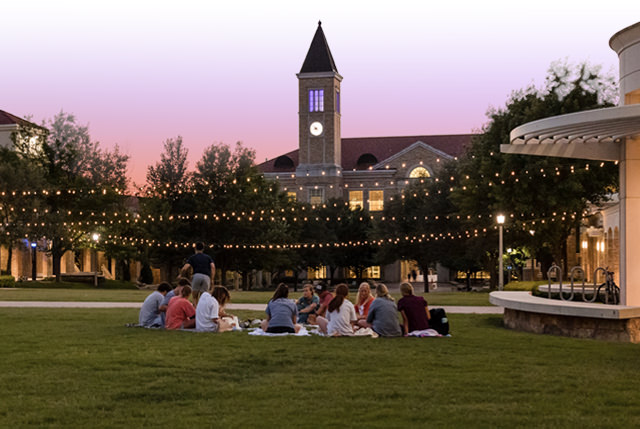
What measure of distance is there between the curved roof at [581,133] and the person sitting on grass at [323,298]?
16.4 feet

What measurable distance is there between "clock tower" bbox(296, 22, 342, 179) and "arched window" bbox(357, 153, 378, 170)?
3463mm

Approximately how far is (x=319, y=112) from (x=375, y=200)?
1005 cm

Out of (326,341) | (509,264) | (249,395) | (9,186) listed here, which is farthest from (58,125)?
(249,395)

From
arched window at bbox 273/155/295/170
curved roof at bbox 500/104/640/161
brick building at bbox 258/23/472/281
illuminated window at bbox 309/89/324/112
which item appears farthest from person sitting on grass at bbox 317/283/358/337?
arched window at bbox 273/155/295/170

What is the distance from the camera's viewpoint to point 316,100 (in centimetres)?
8156

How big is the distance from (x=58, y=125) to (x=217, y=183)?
11221mm

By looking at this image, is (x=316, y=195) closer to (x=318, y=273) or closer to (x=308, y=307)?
(x=318, y=273)

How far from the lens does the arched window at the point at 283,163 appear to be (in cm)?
8731

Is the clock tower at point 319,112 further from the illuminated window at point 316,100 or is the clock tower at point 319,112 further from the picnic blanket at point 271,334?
the picnic blanket at point 271,334

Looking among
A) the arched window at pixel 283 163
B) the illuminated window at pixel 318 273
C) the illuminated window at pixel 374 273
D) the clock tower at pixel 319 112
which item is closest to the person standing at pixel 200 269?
the illuminated window at pixel 318 273

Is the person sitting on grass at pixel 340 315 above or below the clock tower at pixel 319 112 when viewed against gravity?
below

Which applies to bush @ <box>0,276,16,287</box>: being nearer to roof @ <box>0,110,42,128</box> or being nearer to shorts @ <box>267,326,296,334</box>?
roof @ <box>0,110,42,128</box>

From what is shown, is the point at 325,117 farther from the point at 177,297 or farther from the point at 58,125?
the point at 177,297

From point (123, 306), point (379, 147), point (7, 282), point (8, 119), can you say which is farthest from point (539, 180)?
point (379, 147)
